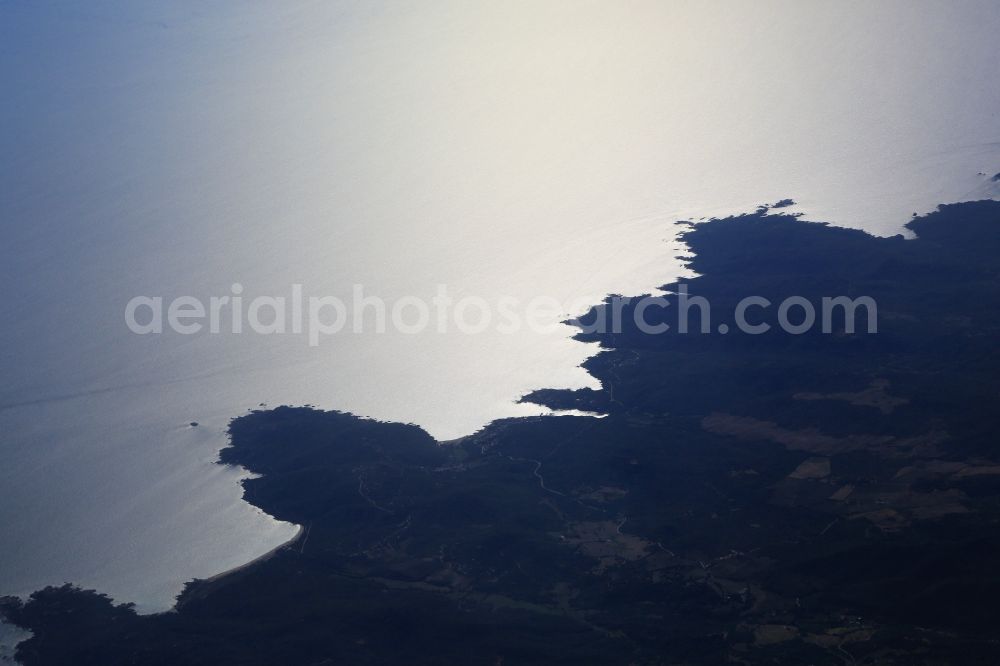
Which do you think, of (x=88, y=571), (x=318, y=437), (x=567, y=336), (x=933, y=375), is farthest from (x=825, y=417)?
(x=88, y=571)

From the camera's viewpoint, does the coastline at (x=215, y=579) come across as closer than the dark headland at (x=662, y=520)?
No

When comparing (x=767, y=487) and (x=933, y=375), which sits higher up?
(x=933, y=375)

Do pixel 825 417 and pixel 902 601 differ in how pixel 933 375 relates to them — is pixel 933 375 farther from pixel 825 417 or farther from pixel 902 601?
pixel 902 601

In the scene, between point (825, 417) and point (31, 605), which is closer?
point (31, 605)

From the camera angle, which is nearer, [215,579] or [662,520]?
[662,520]

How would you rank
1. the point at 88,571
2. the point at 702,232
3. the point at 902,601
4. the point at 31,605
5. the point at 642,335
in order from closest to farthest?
the point at 902,601 < the point at 31,605 < the point at 88,571 < the point at 642,335 < the point at 702,232

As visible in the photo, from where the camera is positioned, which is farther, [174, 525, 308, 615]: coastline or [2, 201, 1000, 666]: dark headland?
[174, 525, 308, 615]: coastline

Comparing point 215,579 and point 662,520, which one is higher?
point 662,520

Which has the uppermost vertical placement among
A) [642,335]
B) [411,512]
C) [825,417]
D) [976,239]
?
[976,239]
